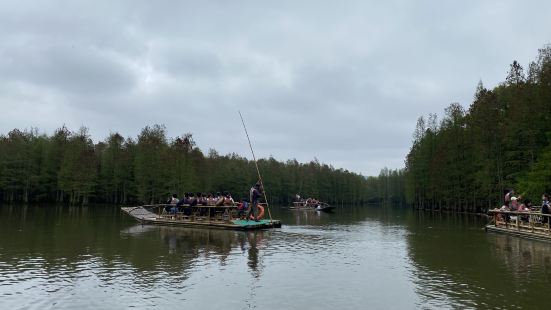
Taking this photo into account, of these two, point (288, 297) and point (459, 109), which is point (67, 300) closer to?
point (288, 297)

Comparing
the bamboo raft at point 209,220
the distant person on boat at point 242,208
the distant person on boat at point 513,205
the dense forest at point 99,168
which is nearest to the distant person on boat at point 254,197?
the bamboo raft at point 209,220

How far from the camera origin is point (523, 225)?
28172 mm

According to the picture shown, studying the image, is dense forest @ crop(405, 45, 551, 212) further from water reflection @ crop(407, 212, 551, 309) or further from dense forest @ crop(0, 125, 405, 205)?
dense forest @ crop(0, 125, 405, 205)

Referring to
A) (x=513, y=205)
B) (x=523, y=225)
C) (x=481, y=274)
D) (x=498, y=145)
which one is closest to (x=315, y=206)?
(x=498, y=145)

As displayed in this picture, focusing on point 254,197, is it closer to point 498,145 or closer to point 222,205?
point 222,205

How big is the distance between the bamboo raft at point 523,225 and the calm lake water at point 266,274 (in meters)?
2.19

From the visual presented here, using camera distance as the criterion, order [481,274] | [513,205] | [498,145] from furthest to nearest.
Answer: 1. [498,145]
2. [513,205]
3. [481,274]

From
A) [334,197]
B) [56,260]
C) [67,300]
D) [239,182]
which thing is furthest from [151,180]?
[334,197]

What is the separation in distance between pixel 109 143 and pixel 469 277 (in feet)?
312

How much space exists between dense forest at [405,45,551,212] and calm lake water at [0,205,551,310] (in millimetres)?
24416

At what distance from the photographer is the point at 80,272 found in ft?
45.8

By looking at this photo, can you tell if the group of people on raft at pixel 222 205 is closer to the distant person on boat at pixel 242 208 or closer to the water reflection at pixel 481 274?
the distant person on boat at pixel 242 208

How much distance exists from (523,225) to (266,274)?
21.0m

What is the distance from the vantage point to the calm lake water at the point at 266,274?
10840 millimetres
